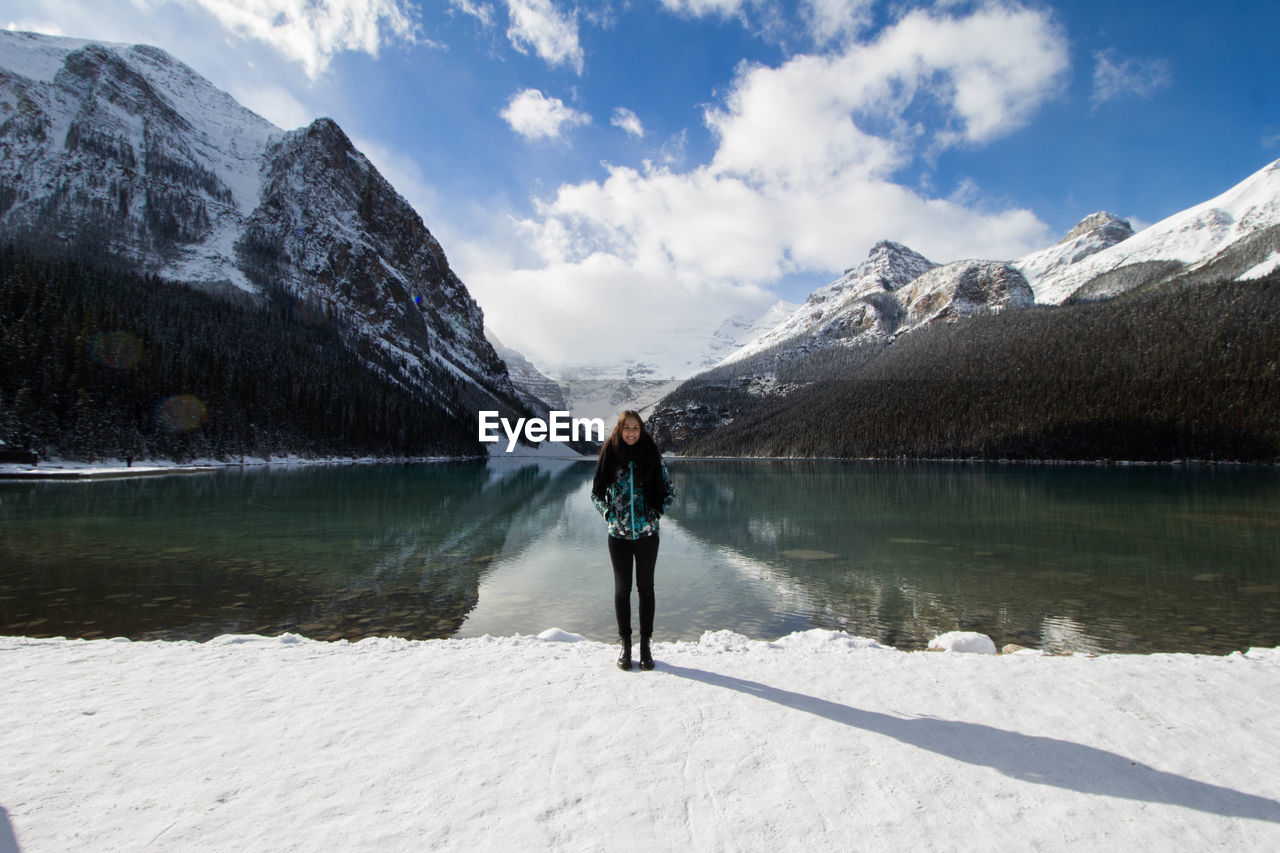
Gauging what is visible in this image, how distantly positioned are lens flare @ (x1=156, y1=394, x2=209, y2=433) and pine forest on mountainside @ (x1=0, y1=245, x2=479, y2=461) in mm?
146

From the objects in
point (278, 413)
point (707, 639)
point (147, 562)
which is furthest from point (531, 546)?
point (278, 413)

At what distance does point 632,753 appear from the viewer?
4.20m

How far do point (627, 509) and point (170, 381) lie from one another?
83.3 meters

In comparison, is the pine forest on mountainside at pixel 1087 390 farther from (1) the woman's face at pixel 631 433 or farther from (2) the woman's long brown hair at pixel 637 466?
(1) the woman's face at pixel 631 433

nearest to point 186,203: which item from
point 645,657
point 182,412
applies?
point 182,412

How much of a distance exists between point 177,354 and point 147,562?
7341cm

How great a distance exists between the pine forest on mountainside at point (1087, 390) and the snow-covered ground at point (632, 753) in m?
127

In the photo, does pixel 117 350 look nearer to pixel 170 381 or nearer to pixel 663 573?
pixel 170 381

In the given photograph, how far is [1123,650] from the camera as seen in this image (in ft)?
32.6

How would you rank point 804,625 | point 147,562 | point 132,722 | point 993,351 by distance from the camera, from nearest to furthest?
point 132,722 < point 804,625 < point 147,562 < point 993,351

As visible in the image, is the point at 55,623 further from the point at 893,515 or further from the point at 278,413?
the point at 278,413

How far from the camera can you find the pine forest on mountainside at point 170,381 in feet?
181

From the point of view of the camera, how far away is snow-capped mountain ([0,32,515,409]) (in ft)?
460

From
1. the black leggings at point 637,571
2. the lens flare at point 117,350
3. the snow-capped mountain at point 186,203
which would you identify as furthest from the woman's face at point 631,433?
the snow-capped mountain at point 186,203
